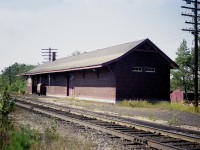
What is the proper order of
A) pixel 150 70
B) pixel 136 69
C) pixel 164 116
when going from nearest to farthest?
1. pixel 164 116
2. pixel 136 69
3. pixel 150 70

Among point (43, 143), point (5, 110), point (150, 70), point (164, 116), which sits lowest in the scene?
point (164, 116)

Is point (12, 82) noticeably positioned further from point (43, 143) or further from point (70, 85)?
point (43, 143)

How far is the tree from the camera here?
2228 inches

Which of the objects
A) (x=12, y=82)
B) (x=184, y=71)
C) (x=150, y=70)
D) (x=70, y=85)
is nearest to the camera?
(x=150, y=70)

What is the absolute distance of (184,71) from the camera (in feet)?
189

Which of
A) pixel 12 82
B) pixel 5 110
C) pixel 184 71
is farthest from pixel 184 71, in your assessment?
pixel 5 110

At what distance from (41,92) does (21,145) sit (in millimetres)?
33191

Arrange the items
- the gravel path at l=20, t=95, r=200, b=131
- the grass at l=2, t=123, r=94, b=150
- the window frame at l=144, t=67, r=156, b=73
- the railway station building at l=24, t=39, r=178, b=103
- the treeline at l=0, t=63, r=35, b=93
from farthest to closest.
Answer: the window frame at l=144, t=67, r=156, b=73, the railway station building at l=24, t=39, r=178, b=103, the gravel path at l=20, t=95, r=200, b=131, the treeline at l=0, t=63, r=35, b=93, the grass at l=2, t=123, r=94, b=150

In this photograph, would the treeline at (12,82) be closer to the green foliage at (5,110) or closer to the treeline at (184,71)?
the green foliage at (5,110)

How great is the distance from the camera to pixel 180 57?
189ft

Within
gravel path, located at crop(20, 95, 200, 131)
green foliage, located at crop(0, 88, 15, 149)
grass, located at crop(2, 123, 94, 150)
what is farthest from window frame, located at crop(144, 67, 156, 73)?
green foliage, located at crop(0, 88, 15, 149)

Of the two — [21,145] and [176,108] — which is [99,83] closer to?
[176,108]

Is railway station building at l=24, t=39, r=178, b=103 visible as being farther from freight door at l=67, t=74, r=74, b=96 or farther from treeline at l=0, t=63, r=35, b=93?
treeline at l=0, t=63, r=35, b=93

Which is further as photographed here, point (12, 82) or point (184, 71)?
point (12, 82)
